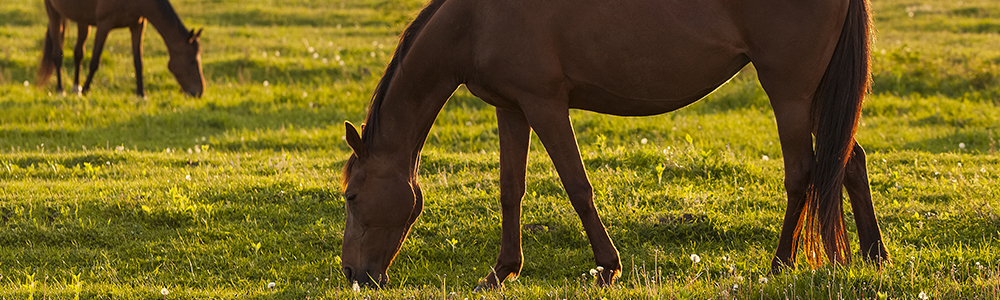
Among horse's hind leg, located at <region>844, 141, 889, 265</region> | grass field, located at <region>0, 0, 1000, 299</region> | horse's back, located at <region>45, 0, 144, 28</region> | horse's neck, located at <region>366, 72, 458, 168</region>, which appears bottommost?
grass field, located at <region>0, 0, 1000, 299</region>

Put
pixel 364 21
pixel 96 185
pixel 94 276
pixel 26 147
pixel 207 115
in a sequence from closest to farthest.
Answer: pixel 94 276 → pixel 96 185 → pixel 26 147 → pixel 207 115 → pixel 364 21

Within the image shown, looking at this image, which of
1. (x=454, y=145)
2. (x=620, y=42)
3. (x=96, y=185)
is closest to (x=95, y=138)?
(x=96, y=185)

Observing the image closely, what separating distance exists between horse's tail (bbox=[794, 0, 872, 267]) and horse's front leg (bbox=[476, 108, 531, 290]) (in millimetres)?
1633

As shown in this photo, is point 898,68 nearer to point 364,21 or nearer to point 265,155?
point 265,155

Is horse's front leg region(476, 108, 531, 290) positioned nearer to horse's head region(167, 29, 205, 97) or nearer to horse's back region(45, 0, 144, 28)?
horse's head region(167, 29, 205, 97)

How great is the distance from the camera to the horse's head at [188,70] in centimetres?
1323

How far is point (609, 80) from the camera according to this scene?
451cm

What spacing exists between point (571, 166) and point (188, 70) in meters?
10.4

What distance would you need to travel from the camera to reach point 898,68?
44.3ft

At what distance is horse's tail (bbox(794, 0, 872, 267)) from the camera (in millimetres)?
4465

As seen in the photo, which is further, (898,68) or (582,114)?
(898,68)

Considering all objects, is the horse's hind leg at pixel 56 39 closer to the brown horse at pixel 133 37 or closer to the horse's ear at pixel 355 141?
the brown horse at pixel 133 37

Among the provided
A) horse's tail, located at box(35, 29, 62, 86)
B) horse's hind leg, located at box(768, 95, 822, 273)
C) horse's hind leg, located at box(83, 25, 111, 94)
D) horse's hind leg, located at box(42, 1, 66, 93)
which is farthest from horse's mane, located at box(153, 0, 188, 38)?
horse's hind leg, located at box(768, 95, 822, 273)

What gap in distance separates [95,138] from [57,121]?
105cm
